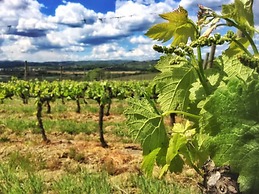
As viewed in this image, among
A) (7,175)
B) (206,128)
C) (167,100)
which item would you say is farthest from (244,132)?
(7,175)

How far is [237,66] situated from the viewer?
1125mm

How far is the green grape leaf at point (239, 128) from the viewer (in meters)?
0.92

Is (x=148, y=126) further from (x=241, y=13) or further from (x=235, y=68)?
(x=241, y=13)

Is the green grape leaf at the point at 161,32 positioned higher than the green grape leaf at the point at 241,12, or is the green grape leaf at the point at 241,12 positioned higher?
the green grape leaf at the point at 241,12

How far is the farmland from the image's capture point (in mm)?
5367

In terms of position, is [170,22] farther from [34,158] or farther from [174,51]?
[34,158]

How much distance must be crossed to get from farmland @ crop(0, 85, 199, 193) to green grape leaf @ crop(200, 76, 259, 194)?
0.39 meters

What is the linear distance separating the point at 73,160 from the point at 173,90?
23.6 feet

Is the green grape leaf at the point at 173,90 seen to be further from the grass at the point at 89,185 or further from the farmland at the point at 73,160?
the grass at the point at 89,185

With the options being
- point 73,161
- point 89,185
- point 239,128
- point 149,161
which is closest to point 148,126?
point 149,161

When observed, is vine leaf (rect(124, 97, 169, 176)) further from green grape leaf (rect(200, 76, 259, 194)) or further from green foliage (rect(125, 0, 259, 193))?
green grape leaf (rect(200, 76, 259, 194))

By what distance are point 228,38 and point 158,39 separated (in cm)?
30

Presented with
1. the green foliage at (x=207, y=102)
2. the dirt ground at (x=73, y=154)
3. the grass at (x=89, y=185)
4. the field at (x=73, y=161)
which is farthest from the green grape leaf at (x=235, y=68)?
the dirt ground at (x=73, y=154)

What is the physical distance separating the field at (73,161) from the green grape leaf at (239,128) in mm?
394
